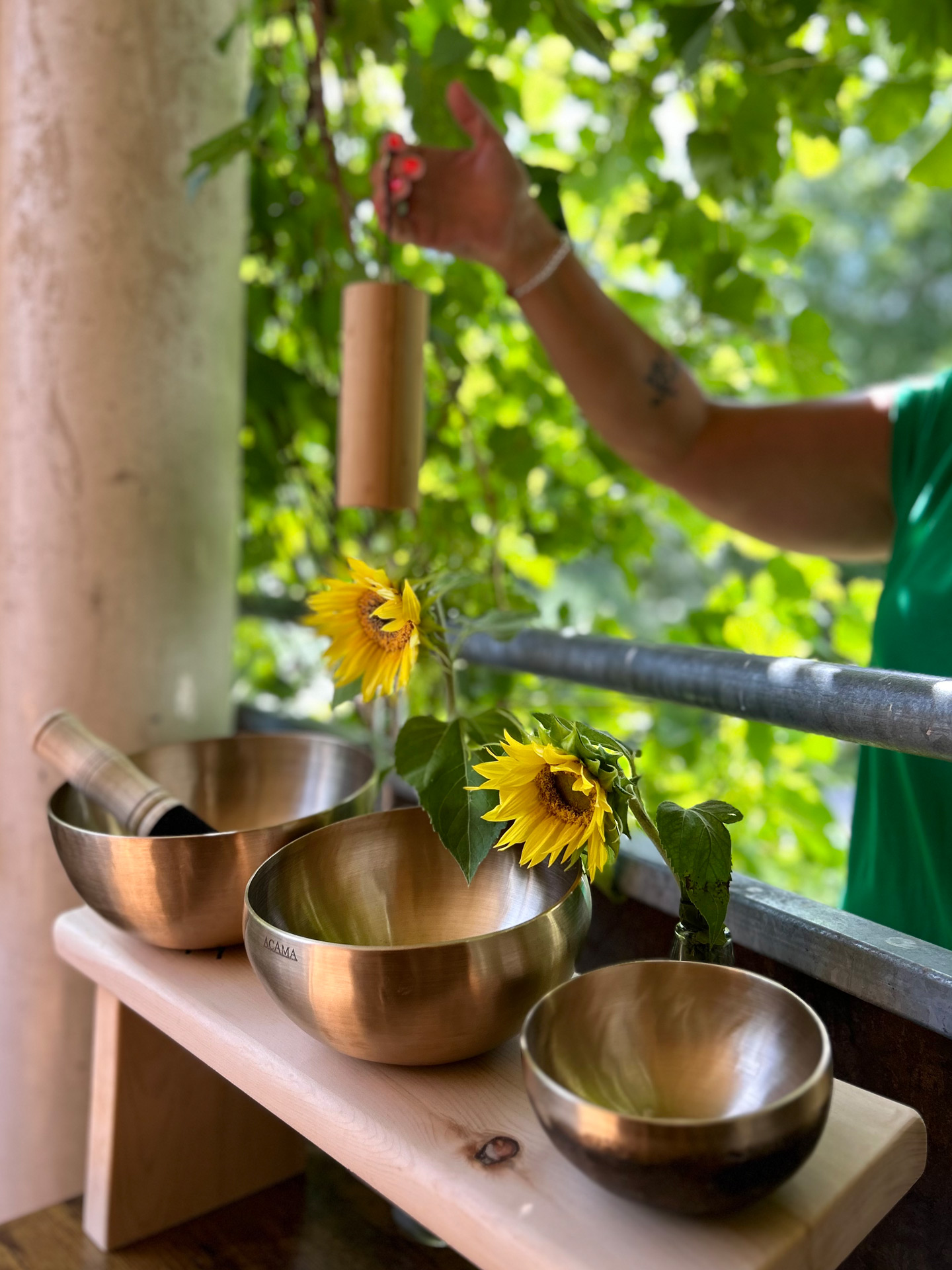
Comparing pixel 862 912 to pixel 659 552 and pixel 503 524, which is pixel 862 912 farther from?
pixel 659 552

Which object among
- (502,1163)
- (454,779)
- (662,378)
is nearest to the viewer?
(502,1163)

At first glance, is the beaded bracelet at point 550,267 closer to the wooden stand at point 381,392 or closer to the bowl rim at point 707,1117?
the wooden stand at point 381,392

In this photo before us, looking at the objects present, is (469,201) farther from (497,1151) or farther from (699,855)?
(497,1151)

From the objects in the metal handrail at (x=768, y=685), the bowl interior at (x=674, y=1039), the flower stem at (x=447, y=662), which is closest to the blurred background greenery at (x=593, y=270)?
the metal handrail at (x=768, y=685)

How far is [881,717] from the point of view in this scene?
0.58 meters

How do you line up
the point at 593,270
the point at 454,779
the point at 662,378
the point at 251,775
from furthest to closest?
the point at 593,270 < the point at 662,378 < the point at 251,775 < the point at 454,779

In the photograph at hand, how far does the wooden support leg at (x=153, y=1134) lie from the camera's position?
0.75 meters

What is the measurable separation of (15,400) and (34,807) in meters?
0.38

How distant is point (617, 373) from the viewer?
1040 millimetres

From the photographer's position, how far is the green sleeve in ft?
3.11

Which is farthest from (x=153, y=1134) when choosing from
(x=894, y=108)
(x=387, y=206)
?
(x=894, y=108)

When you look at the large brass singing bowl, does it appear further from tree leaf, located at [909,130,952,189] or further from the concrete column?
tree leaf, located at [909,130,952,189]

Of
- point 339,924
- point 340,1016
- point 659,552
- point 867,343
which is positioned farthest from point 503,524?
point 867,343

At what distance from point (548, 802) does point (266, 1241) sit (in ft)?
1.60
